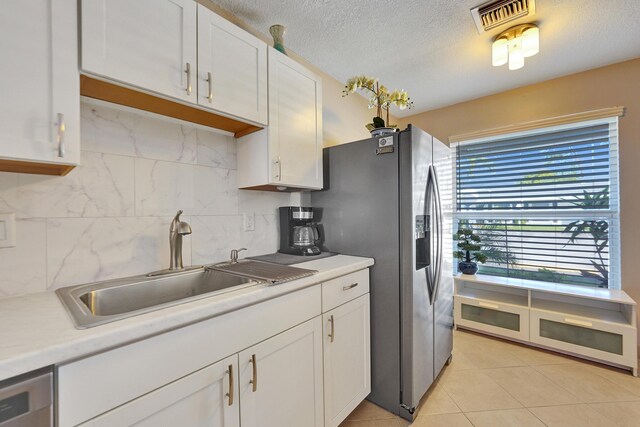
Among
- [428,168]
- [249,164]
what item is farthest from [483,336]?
[249,164]

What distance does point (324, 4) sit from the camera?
1.63 m

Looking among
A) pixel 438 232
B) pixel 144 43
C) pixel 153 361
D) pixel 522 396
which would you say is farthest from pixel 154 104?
pixel 522 396

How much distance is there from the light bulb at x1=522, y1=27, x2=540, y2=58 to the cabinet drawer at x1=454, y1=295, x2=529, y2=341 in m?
2.04

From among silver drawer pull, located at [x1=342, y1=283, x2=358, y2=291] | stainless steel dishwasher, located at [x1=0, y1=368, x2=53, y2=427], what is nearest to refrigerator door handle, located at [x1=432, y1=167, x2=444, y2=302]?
silver drawer pull, located at [x1=342, y1=283, x2=358, y2=291]

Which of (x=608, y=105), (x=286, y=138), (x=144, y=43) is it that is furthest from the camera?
(x=608, y=105)

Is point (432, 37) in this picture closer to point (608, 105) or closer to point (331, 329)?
point (608, 105)

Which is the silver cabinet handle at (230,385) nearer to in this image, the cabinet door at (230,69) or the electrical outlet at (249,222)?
the electrical outlet at (249,222)

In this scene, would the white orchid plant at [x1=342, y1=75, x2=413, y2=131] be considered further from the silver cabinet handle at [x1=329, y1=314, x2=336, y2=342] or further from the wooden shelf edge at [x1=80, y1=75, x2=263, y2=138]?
the silver cabinet handle at [x1=329, y1=314, x2=336, y2=342]

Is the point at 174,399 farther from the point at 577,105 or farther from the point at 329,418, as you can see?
the point at 577,105

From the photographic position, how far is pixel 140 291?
1186 mm

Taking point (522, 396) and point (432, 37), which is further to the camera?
point (432, 37)

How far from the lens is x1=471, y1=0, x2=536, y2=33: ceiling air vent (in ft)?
5.30

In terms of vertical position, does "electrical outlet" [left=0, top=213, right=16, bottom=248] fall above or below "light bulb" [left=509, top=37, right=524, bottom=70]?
below

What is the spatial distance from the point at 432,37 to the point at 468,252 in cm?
210
